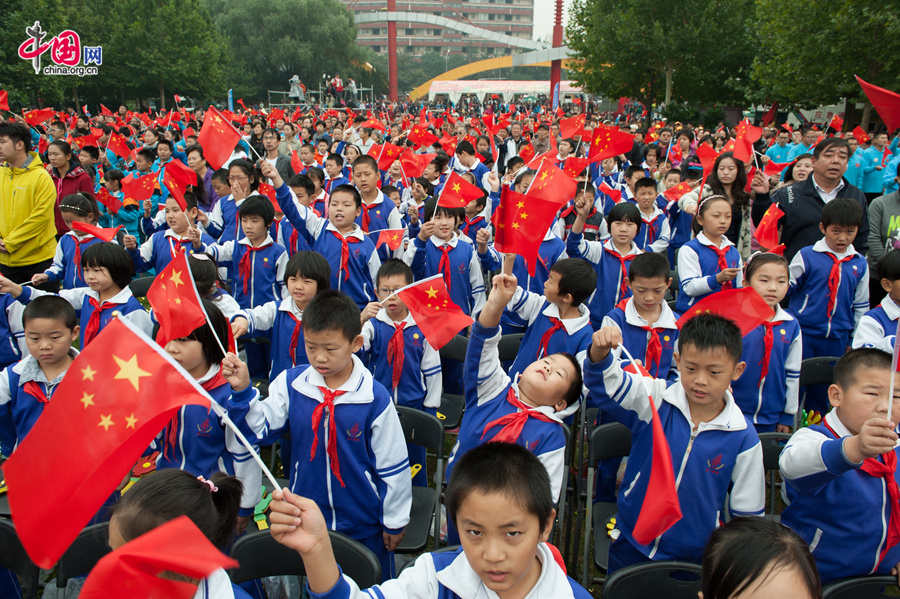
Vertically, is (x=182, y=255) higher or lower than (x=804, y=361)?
higher

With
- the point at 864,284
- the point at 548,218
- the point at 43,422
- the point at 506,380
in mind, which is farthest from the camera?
the point at 864,284

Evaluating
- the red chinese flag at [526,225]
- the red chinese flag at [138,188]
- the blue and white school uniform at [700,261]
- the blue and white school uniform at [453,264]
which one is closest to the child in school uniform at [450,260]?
the blue and white school uniform at [453,264]

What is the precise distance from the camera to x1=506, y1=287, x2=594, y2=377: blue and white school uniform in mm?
3746

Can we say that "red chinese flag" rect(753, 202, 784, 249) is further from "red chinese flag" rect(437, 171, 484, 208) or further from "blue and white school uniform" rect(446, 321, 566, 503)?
"blue and white school uniform" rect(446, 321, 566, 503)

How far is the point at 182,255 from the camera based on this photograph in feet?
8.46

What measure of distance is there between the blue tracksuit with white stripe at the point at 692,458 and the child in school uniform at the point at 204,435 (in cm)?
160

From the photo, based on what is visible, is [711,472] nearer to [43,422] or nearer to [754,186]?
[43,422]

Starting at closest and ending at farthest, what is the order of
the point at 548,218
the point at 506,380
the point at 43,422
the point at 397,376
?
the point at 43,422 < the point at 506,380 < the point at 548,218 < the point at 397,376

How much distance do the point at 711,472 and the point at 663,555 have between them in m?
0.41

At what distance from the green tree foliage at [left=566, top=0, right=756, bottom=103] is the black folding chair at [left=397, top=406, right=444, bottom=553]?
22.9 m

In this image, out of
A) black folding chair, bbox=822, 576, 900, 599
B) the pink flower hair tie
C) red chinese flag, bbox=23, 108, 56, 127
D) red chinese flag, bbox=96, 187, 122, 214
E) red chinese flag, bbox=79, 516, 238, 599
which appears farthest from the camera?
red chinese flag, bbox=23, 108, 56, 127

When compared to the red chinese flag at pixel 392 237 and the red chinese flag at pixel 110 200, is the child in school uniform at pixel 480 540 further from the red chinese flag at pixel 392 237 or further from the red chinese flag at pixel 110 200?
the red chinese flag at pixel 110 200

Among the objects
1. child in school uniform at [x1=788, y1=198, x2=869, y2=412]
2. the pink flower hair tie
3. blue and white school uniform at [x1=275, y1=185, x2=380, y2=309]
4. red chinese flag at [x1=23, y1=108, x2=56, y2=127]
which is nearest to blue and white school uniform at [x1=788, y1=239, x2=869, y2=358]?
child in school uniform at [x1=788, y1=198, x2=869, y2=412]

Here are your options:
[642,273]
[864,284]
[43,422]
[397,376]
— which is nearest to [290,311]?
[397,376]
